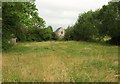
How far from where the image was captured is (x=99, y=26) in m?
51.4

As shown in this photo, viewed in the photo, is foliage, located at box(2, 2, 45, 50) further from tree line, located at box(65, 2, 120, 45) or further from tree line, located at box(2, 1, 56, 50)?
tree line, located at box(65, 2, 120, 45)

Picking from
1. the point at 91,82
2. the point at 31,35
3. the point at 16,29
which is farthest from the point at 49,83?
the point at 31,35

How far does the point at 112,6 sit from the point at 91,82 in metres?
38.0

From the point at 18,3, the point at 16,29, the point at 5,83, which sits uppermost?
the point at 18,3

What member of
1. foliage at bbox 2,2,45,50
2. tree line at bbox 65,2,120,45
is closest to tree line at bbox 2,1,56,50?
foliage at bbox 2,2,45,50

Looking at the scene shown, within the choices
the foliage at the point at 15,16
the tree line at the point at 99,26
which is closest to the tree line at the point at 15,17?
the foliage at the point at 15,16

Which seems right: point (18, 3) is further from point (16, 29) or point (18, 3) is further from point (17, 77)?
point (17, 77)

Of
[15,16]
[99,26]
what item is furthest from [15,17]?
[99,26]

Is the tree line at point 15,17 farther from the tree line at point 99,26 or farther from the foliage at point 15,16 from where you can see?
the tree line at point 99,26

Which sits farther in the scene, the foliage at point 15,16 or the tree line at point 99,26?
the tree line at point 99,26

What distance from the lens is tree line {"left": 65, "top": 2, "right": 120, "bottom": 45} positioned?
4456 cm

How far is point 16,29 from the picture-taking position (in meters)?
31.6

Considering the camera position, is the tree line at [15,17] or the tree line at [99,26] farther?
the tree line at [99,26]

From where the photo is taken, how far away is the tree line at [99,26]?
44.6 m
